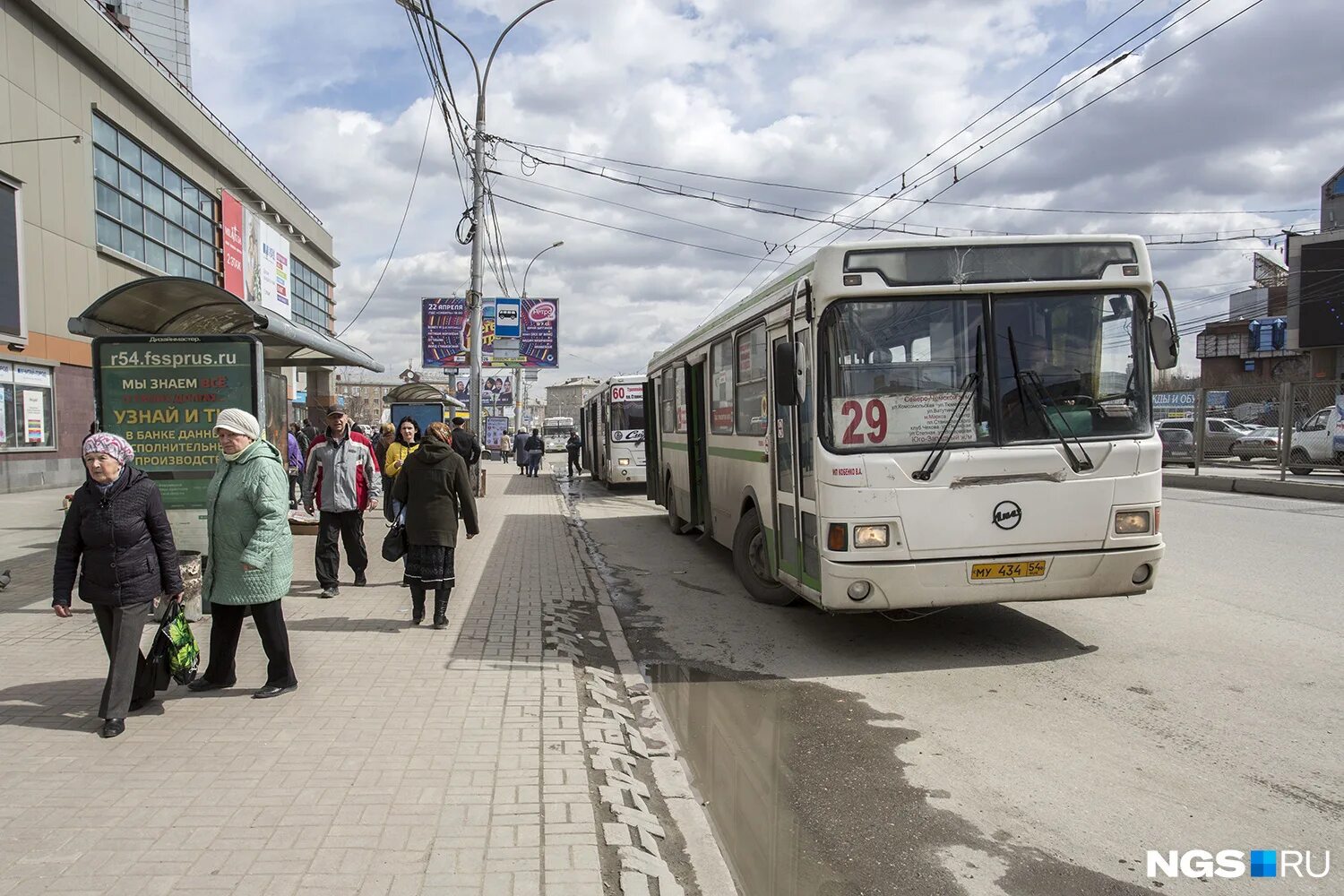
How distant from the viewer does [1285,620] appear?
289 inches

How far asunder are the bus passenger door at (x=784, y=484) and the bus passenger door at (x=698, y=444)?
3117 mm

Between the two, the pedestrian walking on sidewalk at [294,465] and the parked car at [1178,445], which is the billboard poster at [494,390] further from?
the parked car at [1178,445]

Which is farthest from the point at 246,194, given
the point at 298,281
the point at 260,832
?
the point at 260,832

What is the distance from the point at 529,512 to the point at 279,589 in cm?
1307

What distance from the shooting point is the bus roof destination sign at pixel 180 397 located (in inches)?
316

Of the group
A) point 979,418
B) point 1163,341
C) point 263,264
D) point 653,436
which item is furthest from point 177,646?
point 263,264

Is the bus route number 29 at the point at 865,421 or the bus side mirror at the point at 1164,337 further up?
the bus side mirror at the point at 1164,337

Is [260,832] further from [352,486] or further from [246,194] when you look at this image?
[246,194]

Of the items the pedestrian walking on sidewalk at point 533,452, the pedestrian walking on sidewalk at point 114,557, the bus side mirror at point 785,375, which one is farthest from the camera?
the pedestrian walking on sidewalk at point 533,452

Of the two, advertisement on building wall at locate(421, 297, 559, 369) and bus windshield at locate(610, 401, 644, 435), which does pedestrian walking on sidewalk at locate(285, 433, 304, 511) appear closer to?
bus windshield at locate(610, 401, 644, 435)

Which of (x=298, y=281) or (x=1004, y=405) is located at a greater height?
(x=298, y=281)

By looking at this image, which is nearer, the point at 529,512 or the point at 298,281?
the point at 529,512

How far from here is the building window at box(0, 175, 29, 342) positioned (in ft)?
66.5

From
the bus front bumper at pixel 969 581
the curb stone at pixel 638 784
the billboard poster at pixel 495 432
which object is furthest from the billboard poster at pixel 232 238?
the bus front bumper at pixel 969 581
